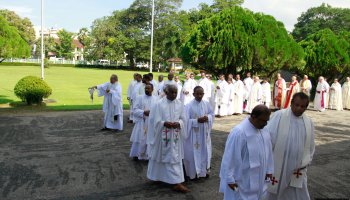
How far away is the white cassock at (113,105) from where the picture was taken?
453 inches

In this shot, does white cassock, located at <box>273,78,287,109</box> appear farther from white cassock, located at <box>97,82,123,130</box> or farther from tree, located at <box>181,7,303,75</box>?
white cassock, located at <box>97,82,123,130</box>

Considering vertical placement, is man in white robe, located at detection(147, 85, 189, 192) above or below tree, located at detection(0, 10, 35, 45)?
below

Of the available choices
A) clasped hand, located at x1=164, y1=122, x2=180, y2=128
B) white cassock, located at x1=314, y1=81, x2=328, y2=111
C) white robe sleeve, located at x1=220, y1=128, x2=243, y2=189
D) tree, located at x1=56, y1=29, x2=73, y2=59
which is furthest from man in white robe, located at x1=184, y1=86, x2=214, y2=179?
tree, located at x1=56, y1=29, x2=73, y2=59

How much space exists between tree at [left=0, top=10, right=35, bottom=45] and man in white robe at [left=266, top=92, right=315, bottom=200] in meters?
73.1

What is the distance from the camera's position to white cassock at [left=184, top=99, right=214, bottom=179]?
6.81 m

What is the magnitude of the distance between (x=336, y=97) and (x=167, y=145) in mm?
17044

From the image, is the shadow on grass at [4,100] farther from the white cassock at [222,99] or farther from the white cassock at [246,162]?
the white cassock at [246,162]

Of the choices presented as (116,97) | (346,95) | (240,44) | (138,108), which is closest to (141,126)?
(138,108)

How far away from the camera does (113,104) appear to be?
11.6m

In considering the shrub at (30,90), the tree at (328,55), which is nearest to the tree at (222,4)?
the tree at (328,55)

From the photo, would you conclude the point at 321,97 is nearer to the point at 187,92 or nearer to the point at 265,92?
the point at 265,92

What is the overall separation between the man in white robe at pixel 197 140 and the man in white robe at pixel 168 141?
1.59 ft

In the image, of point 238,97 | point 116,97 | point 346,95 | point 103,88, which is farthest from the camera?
point 346,95

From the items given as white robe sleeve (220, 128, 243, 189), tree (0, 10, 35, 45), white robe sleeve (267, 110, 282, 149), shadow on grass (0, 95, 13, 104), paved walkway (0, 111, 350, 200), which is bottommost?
paved walkway (0, 111, 350, 200)
